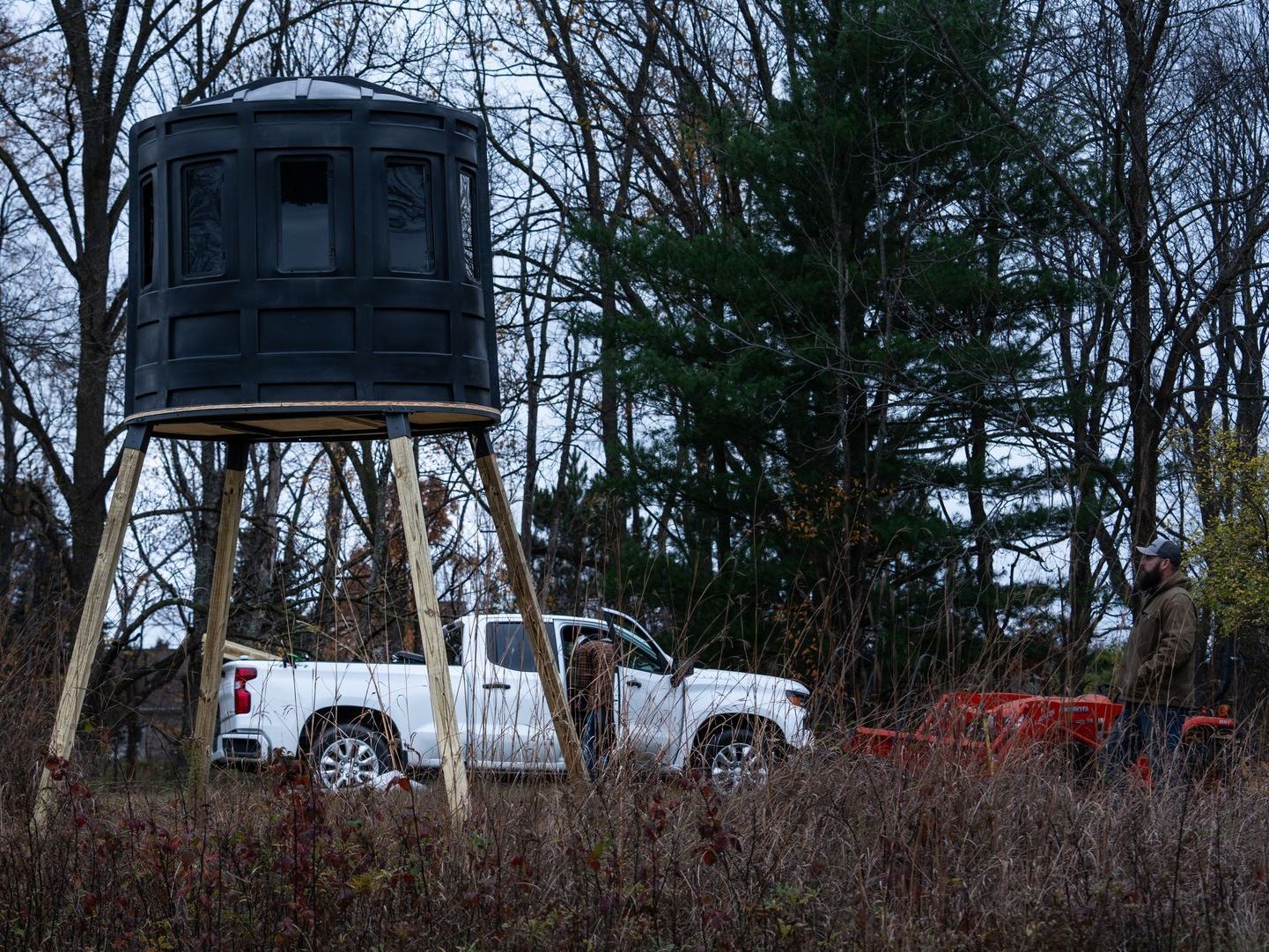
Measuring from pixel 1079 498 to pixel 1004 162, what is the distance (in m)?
4.23

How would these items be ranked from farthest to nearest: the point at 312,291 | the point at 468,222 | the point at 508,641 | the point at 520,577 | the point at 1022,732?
1. the point at 508,641
2. the point at 468,222
3. the point at 520,577
4. the point at 312,291
5. the point at 1022,732

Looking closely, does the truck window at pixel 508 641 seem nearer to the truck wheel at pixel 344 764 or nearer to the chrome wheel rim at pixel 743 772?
the truck wheel at pixel 344 764

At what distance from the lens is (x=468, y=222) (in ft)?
26.9

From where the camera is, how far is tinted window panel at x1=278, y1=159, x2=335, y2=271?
7.67 meters

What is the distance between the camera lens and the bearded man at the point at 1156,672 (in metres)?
7.62

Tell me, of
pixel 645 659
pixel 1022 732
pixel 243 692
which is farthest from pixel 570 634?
pixel 1022 732

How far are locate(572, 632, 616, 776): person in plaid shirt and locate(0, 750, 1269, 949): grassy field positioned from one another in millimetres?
303

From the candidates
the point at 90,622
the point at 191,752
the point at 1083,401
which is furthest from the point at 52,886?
the point at 1083,401

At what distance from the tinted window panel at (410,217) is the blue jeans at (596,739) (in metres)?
2.49

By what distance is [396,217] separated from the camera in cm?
782

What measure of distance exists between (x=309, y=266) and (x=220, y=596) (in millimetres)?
2194

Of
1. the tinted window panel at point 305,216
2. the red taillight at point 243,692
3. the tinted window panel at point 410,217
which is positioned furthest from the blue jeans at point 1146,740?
the red taillight at point 243,692

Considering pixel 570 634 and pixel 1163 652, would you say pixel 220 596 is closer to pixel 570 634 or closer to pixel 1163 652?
pixel 570 634

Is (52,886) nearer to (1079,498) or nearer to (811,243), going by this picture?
(1079,498)
